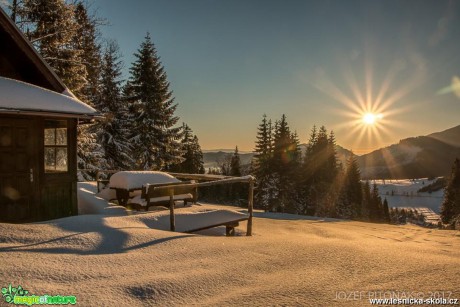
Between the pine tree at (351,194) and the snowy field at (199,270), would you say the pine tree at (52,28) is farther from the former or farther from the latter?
the pine tree at (351,194)

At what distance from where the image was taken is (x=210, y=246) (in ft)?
16.5

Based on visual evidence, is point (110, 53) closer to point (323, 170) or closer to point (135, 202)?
point (135, 202)

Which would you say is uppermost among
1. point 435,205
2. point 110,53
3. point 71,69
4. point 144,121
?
point 110,53

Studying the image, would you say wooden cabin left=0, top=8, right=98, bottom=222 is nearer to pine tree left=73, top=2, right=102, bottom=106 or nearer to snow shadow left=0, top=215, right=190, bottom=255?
snow shadow left=0, top=215, right=190, bottom=255

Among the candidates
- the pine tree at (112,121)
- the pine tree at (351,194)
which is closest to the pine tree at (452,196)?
the pine tree at (351,194)

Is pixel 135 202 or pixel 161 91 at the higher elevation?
pixel 161 91

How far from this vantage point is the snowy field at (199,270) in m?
3.07

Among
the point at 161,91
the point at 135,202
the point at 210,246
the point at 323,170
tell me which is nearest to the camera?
the point at 210,246

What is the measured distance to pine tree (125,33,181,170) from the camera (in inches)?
1114

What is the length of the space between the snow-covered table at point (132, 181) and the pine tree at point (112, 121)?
14950mm

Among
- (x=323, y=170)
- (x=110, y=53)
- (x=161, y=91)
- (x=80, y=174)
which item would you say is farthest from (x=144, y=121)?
(x=323, y=170)

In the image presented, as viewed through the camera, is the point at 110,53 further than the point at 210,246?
Yes

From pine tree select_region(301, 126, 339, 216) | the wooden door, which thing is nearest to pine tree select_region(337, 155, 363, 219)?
pine tree select_region(301, 126, 339, 216)

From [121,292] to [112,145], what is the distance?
24.5 metres
